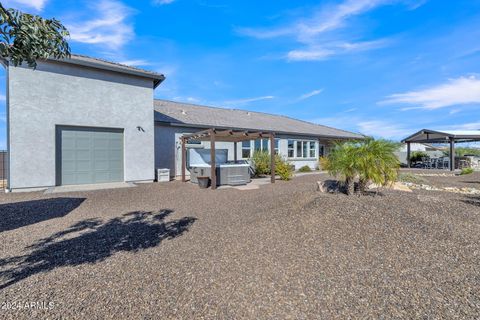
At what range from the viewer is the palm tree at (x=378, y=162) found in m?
5.98

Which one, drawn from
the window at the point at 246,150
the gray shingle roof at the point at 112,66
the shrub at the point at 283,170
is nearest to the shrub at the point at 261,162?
the shrub at the point at 283,170

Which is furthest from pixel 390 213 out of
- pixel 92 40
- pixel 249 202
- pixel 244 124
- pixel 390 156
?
pixel 244 124

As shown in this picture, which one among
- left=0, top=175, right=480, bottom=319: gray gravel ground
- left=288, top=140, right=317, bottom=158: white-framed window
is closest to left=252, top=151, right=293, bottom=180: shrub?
left=288, top=140, right=317, bottom=158: white-framed window

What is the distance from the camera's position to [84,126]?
425 inches

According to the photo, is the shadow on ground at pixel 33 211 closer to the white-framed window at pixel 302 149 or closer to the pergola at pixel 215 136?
the pergola at pixel 215 136

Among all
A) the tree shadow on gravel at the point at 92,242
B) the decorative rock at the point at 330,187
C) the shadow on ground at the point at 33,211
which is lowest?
the tree shadow on gravel at the point at 92,242

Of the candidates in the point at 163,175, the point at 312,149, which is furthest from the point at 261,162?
the point at 312,149

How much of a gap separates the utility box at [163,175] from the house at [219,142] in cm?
115

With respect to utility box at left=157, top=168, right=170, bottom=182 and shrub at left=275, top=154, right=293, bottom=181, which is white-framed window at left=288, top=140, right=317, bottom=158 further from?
utility box at left=157, top=168, right=170, bottom=182

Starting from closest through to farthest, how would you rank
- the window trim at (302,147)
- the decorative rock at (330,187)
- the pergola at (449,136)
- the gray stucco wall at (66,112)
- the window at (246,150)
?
1. the decorative rock at (330,187)
2. the gray stucco wall at (66,112)
3. the window at (246,150)
4. the pergola at (449,136)
5. the window trim at (302,147)

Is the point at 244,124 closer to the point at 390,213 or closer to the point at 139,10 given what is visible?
the point at 139,10

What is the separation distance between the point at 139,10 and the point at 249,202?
7664 millimetres

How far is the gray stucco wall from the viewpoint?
946 centimetres

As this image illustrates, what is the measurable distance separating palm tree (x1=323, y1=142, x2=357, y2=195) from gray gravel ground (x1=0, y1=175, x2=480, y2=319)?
748 millimetres
